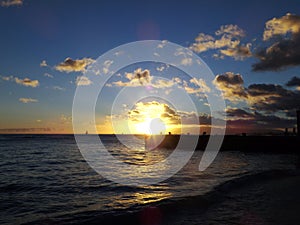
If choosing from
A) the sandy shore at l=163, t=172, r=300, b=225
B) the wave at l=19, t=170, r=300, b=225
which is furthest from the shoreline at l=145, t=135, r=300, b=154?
the wave at l=19, t=170, r=300, b=225

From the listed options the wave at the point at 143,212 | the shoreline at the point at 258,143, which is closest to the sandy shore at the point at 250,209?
the wave at the point at 143,212

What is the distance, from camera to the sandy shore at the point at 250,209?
10758mm

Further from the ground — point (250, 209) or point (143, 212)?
point (250, 209)

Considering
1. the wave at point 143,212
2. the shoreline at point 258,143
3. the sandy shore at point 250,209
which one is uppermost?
the shoreline at point 258,143

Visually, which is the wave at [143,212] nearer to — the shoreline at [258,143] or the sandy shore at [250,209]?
the sandy shore at [250,209]

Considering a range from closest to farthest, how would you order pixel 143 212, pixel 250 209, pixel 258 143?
pixel 250 209 < pixel 143 212 < pixel 258 143

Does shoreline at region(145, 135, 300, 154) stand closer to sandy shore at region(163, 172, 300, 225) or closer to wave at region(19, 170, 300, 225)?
sandy shore at region(163, 172, 300, 225)

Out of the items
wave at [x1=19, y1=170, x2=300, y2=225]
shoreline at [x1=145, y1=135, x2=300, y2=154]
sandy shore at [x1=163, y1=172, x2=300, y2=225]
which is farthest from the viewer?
shoreline at [x1=145, y1=135, x2=300, y2=154]

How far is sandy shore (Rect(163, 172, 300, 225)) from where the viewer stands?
424 inches

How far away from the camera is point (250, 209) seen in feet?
40.8

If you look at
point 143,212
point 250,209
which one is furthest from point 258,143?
point 143,212

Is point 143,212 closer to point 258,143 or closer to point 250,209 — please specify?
point 250,209

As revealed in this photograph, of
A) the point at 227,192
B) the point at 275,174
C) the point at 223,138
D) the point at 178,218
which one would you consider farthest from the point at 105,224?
the point at 223,138

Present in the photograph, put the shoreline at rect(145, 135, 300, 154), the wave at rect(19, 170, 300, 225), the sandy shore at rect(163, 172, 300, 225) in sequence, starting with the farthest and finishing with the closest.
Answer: the shoreline at rect(145, 135, 300, 154)
the wave at rect(19, 170, 300, 225)
the sandy shore at rect(163, 172, 300, 225)
